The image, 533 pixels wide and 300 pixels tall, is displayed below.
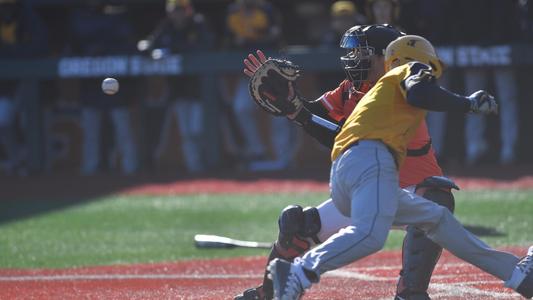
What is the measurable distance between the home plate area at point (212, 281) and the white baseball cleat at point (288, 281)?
1.35 metres

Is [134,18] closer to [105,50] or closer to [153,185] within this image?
[105,50]

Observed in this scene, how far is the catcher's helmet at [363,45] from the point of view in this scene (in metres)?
5.98

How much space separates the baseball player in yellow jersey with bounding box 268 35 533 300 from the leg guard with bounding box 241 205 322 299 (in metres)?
0.36

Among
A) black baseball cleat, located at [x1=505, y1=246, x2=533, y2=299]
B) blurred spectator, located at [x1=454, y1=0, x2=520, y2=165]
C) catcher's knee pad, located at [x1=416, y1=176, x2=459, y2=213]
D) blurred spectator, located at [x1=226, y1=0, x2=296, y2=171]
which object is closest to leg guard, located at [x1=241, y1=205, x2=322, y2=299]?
catcher's knee pad, located at [x1=416, y1=176, x2=459, y2=213]

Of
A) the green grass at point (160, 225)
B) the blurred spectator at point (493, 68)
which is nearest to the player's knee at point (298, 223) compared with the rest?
the green grass at point (160, 225)

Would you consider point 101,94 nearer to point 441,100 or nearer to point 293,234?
point 293,234

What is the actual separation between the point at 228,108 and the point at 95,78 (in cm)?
190

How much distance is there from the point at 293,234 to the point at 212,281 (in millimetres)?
1772

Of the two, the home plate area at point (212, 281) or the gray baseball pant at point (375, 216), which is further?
the home plate area at point (212, 281)

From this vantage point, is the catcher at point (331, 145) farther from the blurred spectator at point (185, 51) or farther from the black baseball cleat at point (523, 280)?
the blurred spectator at point (185, 51)

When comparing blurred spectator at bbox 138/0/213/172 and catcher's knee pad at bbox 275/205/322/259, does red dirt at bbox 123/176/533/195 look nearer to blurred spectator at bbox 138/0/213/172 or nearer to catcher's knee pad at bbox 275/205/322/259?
blurred spectator at bbox 138/0/213/172

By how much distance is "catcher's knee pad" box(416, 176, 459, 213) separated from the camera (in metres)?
5.92

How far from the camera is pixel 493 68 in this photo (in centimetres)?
1395

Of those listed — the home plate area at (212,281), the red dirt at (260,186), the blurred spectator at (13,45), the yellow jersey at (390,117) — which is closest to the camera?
the yellow jersey at (390,117)
